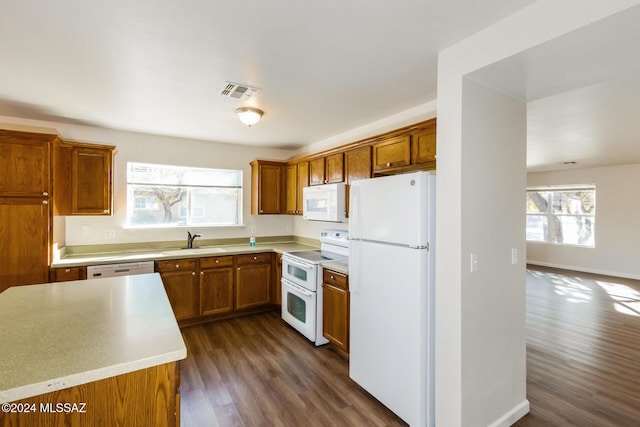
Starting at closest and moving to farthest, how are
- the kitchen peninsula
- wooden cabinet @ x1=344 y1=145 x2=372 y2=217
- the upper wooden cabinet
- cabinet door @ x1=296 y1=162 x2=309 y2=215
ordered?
the kitchen peninsula, wooden cabinet @ x1=344 y1=145 x2=372 y2=217, the upper wooden cabinet, cabinet door @ x1=296 y1=162 x2=309 y2=215

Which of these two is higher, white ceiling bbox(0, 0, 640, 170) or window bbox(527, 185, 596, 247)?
white ceiling bbox(0, 0, 640, 170)

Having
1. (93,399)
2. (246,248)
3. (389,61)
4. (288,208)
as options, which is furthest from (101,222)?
(389,61)

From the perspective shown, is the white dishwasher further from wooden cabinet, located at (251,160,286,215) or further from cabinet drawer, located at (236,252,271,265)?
wooden cabinet, located at (251,160,286,215)

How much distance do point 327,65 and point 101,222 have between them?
3.49 meters

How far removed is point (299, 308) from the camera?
3.63m

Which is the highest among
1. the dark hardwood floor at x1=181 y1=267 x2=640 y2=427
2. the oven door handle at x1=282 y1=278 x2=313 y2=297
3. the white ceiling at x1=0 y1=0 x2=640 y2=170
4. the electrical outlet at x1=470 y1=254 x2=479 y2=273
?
the white ceiling at x1=0 y1=0 x2=640 y2=170

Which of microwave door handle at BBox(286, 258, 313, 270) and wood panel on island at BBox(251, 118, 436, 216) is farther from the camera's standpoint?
microwave door handle at BBox(286, 258, 313, 270)

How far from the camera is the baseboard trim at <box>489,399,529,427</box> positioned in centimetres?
210

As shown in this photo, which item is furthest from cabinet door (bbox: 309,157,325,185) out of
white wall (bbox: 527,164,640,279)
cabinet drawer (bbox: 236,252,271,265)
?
white wall (bbox: 527,164,640,279)

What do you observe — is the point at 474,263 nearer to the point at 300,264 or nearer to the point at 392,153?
the point at 392,153

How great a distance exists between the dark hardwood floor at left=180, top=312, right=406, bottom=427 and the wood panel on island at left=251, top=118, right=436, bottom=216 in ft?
6.15

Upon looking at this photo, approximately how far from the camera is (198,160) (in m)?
4.53

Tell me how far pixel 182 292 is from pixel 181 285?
9 centimetres

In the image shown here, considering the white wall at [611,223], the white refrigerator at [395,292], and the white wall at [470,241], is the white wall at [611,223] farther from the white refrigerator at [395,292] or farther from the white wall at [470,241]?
the white refrigerator at [395,292]
